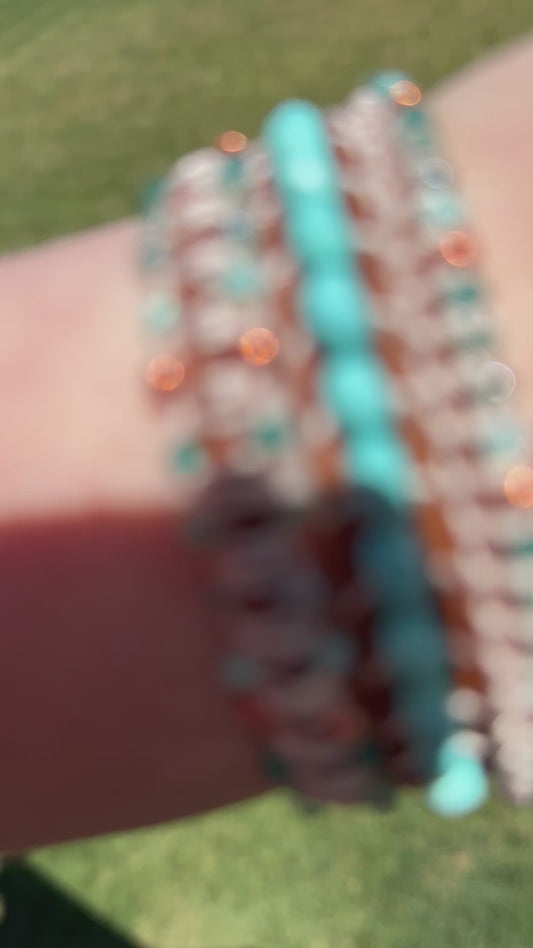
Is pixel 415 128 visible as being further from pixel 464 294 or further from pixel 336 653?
pixel 336 653

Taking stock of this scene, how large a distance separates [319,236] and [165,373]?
0.08 metres

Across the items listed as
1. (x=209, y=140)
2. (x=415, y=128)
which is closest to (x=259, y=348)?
(x=415, y=128)

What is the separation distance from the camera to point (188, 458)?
377 millimetres

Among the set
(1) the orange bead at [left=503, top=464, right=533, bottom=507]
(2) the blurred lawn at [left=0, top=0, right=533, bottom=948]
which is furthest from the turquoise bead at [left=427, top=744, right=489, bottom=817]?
(2) the blurred lawn at [left=0, top=0, right=533, bottom=948]

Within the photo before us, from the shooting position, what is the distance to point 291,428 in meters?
0.36

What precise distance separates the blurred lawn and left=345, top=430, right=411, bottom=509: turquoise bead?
2.78 feet

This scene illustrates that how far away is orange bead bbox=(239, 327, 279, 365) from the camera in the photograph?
1.21ft

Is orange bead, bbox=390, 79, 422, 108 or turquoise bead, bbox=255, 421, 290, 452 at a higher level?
orange bead, bbox=390, 79, 422, 108

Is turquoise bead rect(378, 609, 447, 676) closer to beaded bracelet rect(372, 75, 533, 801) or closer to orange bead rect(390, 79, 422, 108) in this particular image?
beaded bracelet rect(372, 75, 533, 801)

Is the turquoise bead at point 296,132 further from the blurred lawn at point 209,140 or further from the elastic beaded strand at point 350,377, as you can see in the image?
the blurred lawn at point 209,140

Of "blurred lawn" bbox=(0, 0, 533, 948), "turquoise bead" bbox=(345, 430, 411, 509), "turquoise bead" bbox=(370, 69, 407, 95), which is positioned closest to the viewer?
"turquoise bead" bbox=(345, 430, 411, 509)

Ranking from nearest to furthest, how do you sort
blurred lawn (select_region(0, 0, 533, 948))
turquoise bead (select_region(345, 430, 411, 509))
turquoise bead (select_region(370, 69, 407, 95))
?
turquoise bead (select_region(345, 430, 411, 509)) → turquoise bead (select_region(370, 69, 407, 95)) → blurred lawn (select_region(0, 0, 533, 948))

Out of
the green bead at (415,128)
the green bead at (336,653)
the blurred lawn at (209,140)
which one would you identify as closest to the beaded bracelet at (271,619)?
the green bead at (336,653)

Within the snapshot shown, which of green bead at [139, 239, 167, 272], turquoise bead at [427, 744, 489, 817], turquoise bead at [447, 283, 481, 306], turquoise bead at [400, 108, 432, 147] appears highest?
turquoise bead at [400, 108, 432, 147]
